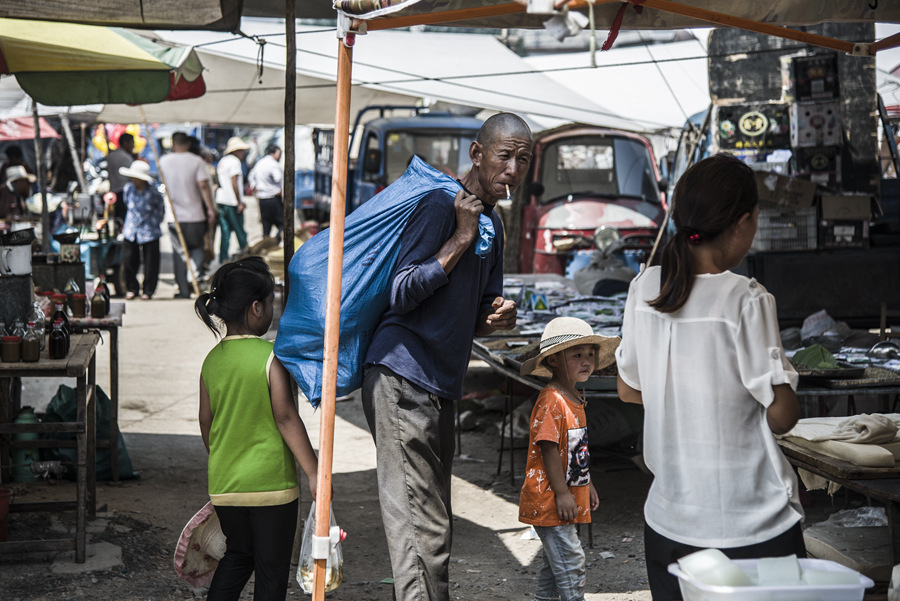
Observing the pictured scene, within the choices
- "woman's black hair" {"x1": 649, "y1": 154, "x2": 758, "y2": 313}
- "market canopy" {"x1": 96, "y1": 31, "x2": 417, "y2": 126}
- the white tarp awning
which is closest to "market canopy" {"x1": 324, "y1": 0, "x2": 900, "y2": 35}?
"woman's black hair" {"x1": 649, "y1": 154, "x2": 758, "y2": 313}

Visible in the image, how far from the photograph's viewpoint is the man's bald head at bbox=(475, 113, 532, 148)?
10.00 ft

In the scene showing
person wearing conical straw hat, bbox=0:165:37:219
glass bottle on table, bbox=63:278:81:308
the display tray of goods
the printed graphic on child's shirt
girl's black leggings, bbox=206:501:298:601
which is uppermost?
person wearing conical straw hat, bbox=0:165:37:219

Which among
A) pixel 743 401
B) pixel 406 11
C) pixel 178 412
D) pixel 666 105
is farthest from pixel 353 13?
pixel 666 105

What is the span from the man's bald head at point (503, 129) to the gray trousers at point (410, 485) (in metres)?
0.79

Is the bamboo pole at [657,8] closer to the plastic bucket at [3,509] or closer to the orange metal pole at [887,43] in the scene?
the orange metal pole at [887,43]

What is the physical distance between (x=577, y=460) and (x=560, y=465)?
0.44ft

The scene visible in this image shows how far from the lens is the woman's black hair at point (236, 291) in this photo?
3.23m

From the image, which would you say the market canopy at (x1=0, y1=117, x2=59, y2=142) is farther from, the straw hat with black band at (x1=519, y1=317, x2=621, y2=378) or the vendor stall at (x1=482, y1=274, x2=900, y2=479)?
the straw hat with black band at (x1=519, y1=317, x2=621, y2=378)

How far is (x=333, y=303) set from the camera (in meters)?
2.78

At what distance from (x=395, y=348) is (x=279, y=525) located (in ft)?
2.35

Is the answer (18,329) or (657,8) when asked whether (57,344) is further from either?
(657,8)

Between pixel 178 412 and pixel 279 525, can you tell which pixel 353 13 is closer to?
pixel 279 525

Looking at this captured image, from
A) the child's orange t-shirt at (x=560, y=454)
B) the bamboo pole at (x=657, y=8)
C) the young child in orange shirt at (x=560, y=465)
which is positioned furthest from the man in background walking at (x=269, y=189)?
the bamboo pole at (x=657, y=8)

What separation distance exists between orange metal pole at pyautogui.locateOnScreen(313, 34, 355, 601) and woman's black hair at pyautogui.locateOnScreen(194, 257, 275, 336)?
557 millimetres
